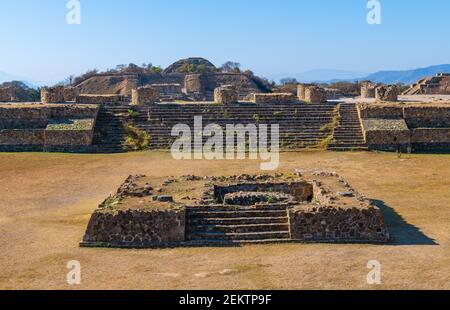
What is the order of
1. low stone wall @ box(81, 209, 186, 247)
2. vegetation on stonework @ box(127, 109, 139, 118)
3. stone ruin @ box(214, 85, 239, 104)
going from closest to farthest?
low stone wall @ box(81, 209, 186, 247) → vegetation on stonework @ box(127, 109, 139, 118) → stone ruin @ box(214, 85, 239, 104)

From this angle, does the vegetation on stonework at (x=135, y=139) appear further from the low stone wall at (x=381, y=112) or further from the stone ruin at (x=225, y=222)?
the stone ruin at (x=225, y=222)

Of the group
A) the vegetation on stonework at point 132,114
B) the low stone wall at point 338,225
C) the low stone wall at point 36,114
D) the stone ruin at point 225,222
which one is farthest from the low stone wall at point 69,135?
the low stone wall at point 338,225

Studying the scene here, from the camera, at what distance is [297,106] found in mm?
30906

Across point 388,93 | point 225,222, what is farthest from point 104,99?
point 225,222

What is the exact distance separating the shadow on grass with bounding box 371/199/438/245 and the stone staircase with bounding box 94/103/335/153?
12262 millimetres

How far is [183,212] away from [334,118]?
18.5 m

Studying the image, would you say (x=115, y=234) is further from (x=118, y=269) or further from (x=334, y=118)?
(x=334, y=118)

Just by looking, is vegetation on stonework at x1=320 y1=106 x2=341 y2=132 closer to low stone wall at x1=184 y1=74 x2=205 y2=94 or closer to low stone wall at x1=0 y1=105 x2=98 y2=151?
low stone wall at x1=0 y1=105 x2=98 y2=151

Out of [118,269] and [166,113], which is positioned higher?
[166,113]

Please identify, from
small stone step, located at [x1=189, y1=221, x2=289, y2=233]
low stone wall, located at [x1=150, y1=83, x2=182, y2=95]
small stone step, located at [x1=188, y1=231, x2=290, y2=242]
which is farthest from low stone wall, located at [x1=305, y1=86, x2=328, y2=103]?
small stone step, located at [x1=188, y1=231, x2=290, y2=242]

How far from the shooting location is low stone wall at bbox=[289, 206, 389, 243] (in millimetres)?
12594

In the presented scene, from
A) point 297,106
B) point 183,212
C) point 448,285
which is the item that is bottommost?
point 448,285
